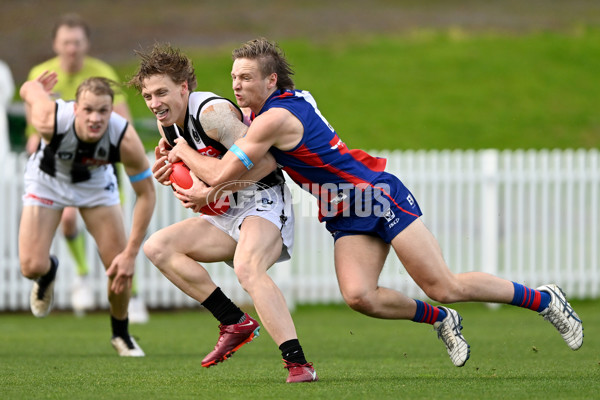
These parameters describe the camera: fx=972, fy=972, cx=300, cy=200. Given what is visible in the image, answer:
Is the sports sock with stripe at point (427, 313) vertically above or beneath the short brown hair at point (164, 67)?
beneath

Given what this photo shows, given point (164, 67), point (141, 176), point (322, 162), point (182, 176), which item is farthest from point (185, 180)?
point (141, 176)

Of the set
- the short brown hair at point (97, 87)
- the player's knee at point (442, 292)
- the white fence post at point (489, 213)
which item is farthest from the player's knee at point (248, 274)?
the white fence post at point (489, 213)

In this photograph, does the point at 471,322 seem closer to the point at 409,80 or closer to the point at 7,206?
the point at 7,206

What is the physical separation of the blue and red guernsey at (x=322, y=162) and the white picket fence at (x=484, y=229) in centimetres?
593

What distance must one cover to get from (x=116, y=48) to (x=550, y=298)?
22877 millimetres

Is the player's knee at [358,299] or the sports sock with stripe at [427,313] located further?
the sports sock with stripe at [427,313]

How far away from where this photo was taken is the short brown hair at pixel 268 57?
5.47 m

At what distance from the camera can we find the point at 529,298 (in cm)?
584

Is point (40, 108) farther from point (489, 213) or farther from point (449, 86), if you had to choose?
point (449, 86)

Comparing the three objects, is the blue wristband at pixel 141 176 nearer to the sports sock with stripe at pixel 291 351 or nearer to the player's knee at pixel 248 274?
the player's knee at pixel 248 274

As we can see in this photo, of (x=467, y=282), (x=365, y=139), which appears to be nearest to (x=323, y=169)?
(x=467, y=282)

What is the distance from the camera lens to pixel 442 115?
77.3ft

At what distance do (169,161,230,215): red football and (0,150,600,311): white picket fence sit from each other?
590cm

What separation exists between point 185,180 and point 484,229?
6936 mm
